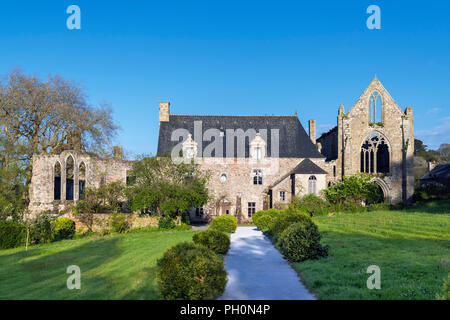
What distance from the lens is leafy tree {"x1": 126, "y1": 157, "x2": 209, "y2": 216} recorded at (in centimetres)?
2691

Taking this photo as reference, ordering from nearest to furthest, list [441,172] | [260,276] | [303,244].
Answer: [260,276], [303,244], [441,172]

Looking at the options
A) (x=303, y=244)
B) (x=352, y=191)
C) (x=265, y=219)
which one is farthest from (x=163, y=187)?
(x=352, y=191)

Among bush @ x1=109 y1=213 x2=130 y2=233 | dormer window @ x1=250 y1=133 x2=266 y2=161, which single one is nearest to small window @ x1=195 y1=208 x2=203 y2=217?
dormer window @ x1=250 y1=133 x2=266 y2=161

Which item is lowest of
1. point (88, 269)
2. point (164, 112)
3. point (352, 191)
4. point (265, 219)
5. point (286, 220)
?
point (88, 269)

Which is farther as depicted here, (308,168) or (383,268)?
(308,168)

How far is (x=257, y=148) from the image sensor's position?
1444 inches

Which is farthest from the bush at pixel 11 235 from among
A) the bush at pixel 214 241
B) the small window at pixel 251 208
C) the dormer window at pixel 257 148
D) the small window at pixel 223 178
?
the dormer window at pixel 257 148

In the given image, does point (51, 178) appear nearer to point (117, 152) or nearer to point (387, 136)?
point (117, 152)

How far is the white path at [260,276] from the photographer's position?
30.7ft

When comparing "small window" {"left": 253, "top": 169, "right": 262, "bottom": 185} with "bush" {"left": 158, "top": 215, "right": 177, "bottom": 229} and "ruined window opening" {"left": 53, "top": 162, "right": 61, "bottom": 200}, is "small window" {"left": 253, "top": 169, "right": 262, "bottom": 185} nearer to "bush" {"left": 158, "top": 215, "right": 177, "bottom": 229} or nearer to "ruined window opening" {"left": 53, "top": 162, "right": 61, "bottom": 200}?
"bush" {"left": 158, "top": 215, "right": 177, "bottom": 229}

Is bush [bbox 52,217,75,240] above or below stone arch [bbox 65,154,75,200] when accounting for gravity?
below

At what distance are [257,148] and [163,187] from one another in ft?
41.8
